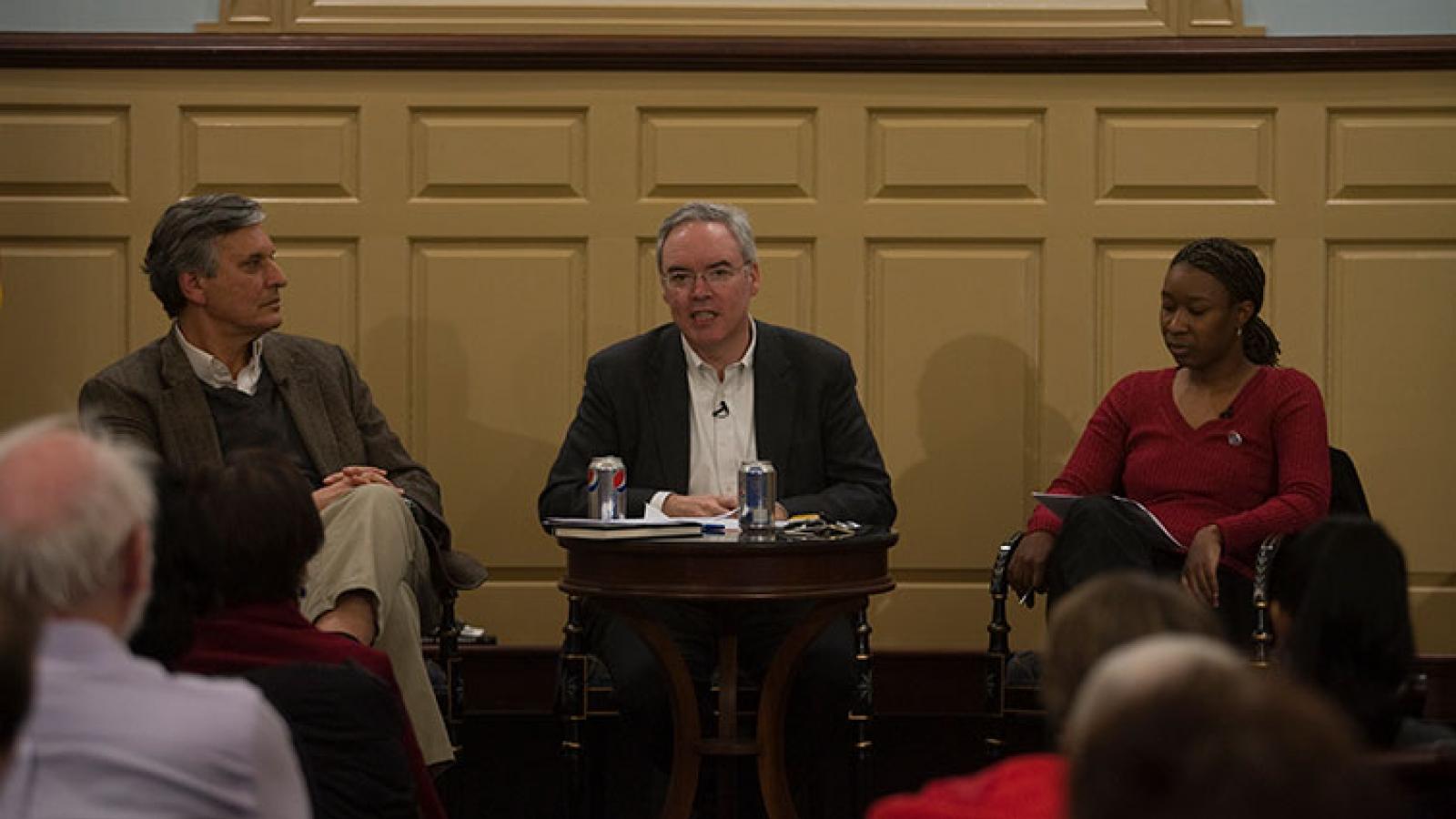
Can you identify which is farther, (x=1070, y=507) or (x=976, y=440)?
(x=976, y=440)

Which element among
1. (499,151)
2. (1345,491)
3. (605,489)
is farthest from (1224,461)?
(499,151)

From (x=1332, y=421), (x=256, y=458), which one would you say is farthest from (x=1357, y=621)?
(x=1332, y=421)

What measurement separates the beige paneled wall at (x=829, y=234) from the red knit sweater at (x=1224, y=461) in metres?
0.82

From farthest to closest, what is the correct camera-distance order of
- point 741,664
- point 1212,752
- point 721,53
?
point 721,53 → point 741,664 → point 1212,752

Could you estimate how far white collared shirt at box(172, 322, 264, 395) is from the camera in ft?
13.9

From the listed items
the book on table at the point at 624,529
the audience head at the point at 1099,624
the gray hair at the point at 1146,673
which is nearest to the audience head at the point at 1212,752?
the gray hair at the point at 1146,673

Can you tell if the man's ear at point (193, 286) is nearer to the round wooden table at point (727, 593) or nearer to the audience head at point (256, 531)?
the round wooden table at point (727, 593)

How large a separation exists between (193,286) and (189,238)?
124mm

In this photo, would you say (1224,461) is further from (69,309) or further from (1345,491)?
(69,309)

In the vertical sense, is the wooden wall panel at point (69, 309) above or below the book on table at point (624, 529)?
above

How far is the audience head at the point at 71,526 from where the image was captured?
1749 millimetres

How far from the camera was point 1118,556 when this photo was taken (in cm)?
388

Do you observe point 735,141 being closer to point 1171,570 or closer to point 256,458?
point 1171,570

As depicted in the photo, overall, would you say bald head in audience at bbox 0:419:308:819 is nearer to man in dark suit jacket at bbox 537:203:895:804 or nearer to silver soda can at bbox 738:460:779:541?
silver soda can at bbox 738:460:779:541
